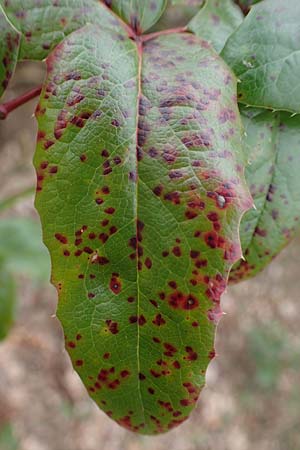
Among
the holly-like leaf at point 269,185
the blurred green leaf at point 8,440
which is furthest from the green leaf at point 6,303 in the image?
the holly-like leaf at point 269,185

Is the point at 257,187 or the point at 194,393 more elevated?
the point at 257,187

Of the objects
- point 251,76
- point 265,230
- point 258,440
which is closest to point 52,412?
point 258,440

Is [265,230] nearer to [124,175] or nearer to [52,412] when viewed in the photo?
[124,175]

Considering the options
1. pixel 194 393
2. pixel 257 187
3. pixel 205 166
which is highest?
pixel 205 166

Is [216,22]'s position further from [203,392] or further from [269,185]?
[203,392]

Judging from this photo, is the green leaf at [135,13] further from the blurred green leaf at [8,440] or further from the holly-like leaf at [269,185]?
the blurred green leaf at [8,440]

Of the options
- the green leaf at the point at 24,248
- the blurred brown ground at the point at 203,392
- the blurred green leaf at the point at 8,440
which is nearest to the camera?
the green leaf at the point at 24,248

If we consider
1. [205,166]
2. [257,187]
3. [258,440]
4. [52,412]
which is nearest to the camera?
[205,166]
